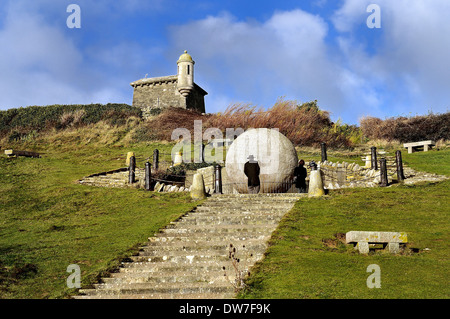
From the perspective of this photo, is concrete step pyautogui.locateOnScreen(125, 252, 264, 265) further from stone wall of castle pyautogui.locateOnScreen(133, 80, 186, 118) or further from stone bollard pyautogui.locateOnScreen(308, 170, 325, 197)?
stone wall of castle pyautogui.locateOnScreen(133, 80, 186, 118)

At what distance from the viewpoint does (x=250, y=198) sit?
55.5 feet

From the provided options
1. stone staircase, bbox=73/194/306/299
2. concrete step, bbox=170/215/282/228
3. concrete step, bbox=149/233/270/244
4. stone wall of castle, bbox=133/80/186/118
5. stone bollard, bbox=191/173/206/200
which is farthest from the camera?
stone wall of castle, bbox=133/80/186/118

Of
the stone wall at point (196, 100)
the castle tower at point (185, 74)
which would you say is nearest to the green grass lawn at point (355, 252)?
the castle tower at point (185, 74)

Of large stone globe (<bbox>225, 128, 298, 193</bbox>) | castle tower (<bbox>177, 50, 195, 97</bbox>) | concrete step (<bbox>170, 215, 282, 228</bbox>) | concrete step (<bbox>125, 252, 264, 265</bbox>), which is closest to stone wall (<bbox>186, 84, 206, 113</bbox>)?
castle tower (<bbox>177, 50, 195, 97</bbox>)

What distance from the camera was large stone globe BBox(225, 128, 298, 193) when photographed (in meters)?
18.0

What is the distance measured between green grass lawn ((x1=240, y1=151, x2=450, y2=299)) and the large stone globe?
2286 millimetres

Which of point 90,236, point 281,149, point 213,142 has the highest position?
point 213,142

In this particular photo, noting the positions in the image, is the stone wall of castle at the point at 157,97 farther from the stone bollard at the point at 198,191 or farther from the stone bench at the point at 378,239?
the stone bench at the point at 378,239

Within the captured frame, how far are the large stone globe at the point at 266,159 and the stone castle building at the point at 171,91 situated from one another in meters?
29.8

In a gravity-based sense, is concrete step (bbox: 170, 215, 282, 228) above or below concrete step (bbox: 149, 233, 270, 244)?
above

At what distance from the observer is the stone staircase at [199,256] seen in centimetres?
881
